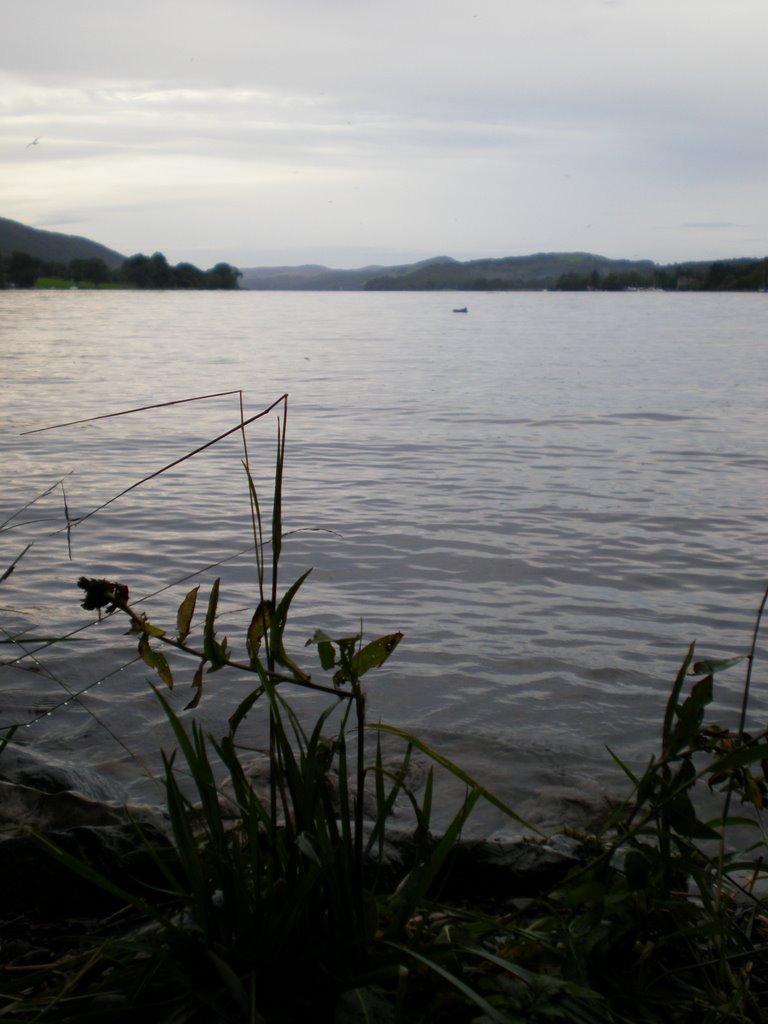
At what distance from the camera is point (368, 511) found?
9109 millimetres

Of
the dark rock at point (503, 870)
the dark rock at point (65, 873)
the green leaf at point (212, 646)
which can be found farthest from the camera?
the dark rock at point (503, 870)

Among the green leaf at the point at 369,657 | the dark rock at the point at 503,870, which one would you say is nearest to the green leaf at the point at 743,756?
the green leaf at the point at 369,657

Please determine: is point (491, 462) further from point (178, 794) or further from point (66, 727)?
point (178, 794)

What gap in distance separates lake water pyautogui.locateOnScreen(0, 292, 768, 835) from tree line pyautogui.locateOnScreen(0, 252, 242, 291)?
118812mm

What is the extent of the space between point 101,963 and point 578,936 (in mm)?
936

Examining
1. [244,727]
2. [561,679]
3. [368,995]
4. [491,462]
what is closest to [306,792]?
[368,995]

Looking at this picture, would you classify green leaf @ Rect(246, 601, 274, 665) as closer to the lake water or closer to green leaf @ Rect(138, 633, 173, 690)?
green leaf @ Rect(138, 633, 173, 690)

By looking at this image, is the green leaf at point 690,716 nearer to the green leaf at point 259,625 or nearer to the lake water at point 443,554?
the green leaf at point 259,625

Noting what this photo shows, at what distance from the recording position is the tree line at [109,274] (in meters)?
127

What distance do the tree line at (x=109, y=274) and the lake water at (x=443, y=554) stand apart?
118812mm

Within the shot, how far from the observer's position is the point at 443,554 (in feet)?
24.8

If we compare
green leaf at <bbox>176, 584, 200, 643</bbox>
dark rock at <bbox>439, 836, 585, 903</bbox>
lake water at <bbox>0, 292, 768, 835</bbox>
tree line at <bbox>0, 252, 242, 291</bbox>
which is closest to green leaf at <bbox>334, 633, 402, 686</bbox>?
green leaf at <bbox>176, 584, 200, 643</bbox>

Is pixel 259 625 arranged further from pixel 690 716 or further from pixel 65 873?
pixel 65 873

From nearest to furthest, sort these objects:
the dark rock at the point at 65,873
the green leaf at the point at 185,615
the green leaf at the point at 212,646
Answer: the green leaf at the point at 212,646 → the green leaf at the point at 185,615 → the dark rock at the point at 65,873
